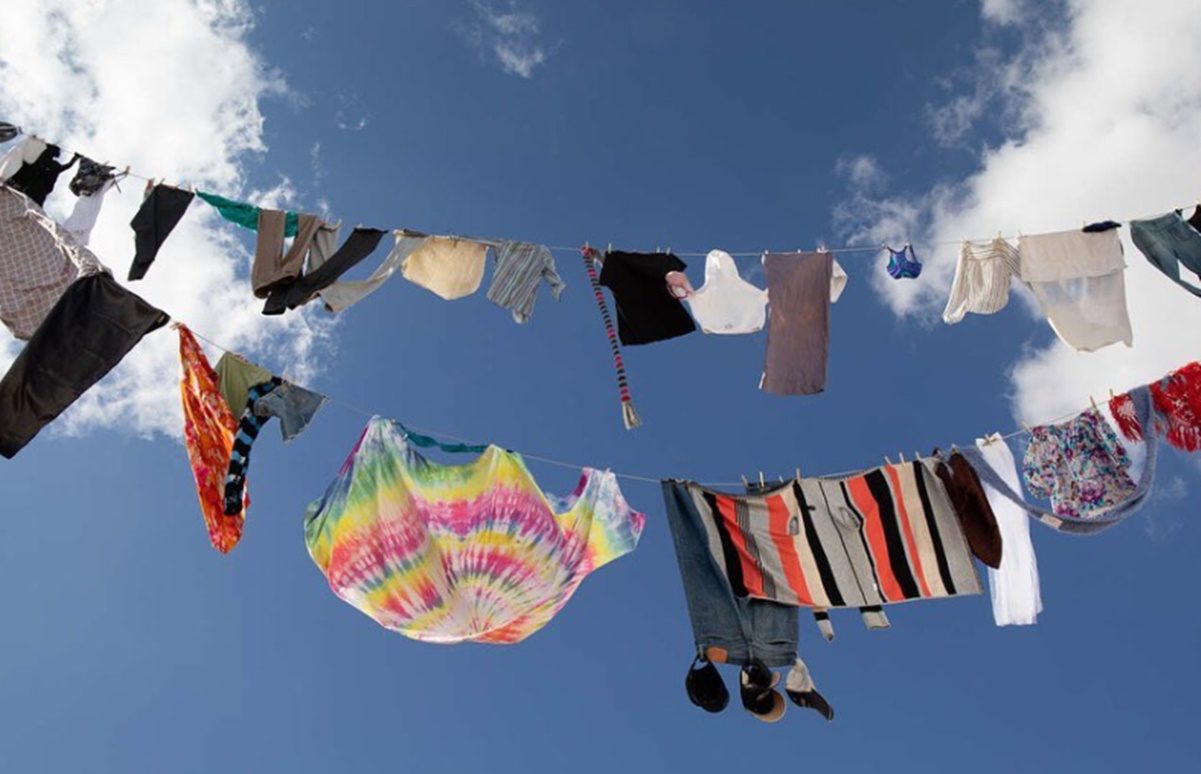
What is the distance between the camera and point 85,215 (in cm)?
714

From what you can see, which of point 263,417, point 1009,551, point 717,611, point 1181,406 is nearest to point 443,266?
point 263,417

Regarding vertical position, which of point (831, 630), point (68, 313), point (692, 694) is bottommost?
point (692, 694)

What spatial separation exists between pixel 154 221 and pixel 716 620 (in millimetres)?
4883

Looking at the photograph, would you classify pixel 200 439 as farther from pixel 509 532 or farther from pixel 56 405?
pixel 509 532

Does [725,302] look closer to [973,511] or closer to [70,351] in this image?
[973,511]

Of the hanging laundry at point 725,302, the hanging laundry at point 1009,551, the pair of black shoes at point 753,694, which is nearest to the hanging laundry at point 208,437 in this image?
the pair of black shoes at point 753,694

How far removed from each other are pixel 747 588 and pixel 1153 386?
311 centimetres

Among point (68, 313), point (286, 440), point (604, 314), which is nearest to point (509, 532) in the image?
point (286, 440)

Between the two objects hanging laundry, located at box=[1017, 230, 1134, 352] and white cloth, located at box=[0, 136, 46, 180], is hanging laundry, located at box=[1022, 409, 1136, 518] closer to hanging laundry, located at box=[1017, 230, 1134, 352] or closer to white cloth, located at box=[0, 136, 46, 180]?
hanging laundry, located at box=[1017, 230, 1134, 352]

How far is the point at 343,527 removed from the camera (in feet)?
19.2

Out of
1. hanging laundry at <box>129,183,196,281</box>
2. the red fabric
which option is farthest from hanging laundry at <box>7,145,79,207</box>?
the red fabric

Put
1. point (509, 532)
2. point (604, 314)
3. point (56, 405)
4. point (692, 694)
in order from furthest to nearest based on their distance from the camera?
point (604, 314) < point (692, 694) < point (509, 532) < point (56, 405)

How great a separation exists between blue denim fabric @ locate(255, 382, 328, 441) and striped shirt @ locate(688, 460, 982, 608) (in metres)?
2.74

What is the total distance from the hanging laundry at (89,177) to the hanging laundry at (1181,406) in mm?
7625
